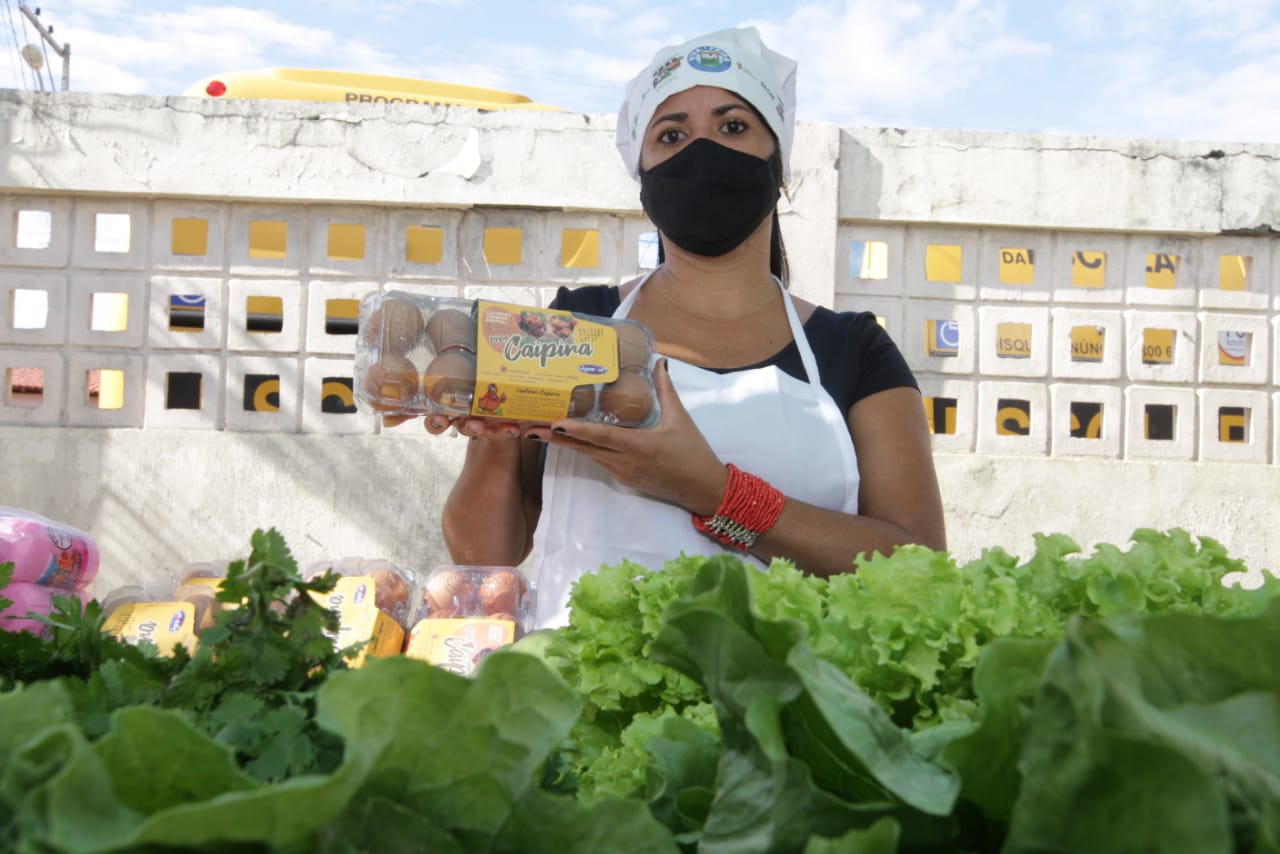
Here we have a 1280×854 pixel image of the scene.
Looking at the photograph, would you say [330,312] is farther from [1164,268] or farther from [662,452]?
[1164,268]

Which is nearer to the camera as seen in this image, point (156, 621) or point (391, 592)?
point (156, 621)

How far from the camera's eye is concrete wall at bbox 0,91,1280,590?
17.4 ft

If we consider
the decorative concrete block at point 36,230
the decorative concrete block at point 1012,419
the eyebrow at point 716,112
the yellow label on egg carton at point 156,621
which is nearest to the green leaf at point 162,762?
the eyebrow at point 716,112

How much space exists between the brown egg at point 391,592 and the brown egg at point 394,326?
130 centimetres

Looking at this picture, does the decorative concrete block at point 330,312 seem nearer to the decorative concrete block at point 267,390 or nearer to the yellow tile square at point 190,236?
the decorative concrete block at point 267,390

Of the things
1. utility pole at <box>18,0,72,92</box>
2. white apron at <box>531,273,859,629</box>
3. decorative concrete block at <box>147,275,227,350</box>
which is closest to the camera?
white apron at <box>531,273,859,629</box>

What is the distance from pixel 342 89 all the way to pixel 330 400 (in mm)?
2715

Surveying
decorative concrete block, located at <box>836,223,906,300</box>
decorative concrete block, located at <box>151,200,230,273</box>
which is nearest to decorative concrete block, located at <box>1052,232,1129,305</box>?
decorative concrete block, located at <box>836,223,906,300</box>

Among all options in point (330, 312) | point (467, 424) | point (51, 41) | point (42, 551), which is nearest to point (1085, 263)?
point (330, 312)

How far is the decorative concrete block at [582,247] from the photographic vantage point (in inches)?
216

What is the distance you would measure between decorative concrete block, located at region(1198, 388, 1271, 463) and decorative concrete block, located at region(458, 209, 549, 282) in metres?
3.64

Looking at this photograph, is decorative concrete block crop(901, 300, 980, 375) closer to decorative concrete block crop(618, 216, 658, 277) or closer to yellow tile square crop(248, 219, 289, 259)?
decorative concrete block crop(618, 216, 658, 277)

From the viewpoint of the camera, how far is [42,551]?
2.79 meters

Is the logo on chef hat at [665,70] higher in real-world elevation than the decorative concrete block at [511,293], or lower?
higher
